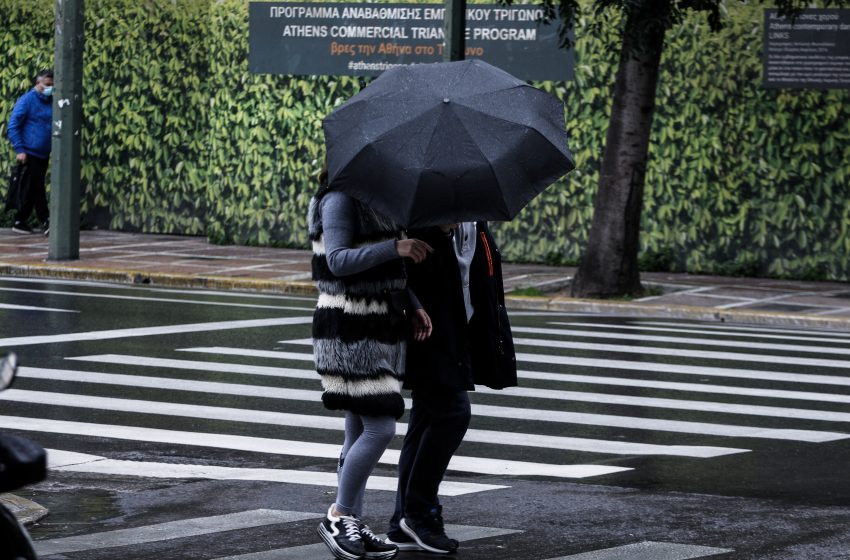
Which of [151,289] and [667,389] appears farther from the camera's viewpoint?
[151,289]

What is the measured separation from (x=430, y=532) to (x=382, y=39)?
15192 millimetres

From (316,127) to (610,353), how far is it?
9.24 meters

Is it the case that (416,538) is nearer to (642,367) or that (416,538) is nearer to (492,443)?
(492,443)

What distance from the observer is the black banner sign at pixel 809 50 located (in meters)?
19.0

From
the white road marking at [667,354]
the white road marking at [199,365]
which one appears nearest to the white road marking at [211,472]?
the white road marking at [199,365]

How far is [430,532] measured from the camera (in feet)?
21.2

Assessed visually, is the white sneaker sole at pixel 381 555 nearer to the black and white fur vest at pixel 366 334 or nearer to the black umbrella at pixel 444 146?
the black and white fur vest at pixel 366 334

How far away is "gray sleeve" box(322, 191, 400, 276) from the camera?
20.3 ft

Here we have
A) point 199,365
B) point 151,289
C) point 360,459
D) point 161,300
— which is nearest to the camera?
point 360,459

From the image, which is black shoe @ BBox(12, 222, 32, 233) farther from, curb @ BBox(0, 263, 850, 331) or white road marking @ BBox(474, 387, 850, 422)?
white road marking @ BBox(474, 387, 850, 422)

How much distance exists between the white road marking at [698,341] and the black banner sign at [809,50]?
5727 millimetres

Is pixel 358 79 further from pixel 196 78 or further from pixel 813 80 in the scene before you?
pixel 813 80

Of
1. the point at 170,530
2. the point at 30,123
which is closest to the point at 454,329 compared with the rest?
the point at 170,530

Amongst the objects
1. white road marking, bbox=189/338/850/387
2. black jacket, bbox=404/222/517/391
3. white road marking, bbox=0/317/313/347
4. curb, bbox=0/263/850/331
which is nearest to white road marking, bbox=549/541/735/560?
black jacket, bbox=404/222/517/391
